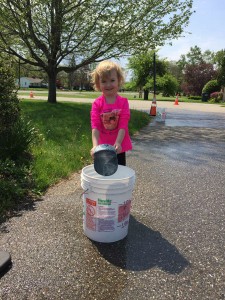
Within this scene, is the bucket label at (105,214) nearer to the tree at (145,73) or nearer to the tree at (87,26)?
the tree at (87,26)

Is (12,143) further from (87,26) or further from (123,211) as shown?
(87,26)

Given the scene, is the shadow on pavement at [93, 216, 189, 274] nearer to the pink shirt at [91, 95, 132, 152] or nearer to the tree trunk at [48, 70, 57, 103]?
the pink shirt at [91, 95, 132, 152]

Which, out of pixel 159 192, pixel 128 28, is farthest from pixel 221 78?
pixel 159 192

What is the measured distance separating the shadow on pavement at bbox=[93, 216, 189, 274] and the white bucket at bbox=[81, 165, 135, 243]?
0.11m

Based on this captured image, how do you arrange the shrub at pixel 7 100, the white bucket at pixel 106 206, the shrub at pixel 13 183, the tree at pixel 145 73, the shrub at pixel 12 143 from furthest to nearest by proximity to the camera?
1. the tree at pixel 145 73
2. the shrub at pixel 7 100
3. the shrub at pixel 12 143
4. the shrub at pixel 13 183
5. the white bucket at pixel 106 206

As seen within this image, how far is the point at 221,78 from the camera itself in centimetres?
3853

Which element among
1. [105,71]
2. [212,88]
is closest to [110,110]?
[105,71]

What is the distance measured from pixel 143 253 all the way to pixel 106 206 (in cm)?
56

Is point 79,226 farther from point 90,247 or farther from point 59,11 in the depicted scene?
point 59,11

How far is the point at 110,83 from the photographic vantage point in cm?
316

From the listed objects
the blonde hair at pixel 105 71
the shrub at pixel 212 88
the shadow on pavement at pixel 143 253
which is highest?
the shrub at pixel 212 88

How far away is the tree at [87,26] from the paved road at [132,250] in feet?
30.8

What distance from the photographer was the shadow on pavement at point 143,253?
2633 millimetres

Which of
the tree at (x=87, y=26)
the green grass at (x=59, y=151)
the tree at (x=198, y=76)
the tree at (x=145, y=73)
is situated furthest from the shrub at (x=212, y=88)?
the green grass at (x=59, y=151)
